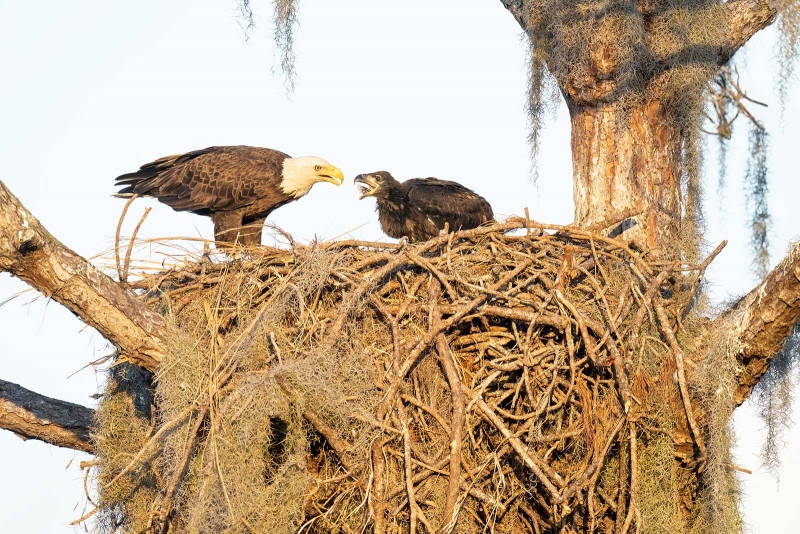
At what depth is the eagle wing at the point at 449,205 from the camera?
752 cm

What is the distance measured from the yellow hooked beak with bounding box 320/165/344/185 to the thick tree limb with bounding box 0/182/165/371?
2.54 meters

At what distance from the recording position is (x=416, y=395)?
586cm

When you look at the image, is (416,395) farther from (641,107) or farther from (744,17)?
(744,17)

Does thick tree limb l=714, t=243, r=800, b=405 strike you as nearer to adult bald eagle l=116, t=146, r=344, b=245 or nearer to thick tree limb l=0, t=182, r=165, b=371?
thick tree limb l=0, t=182, r=165, b=371

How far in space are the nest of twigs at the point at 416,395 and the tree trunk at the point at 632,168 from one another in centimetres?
76

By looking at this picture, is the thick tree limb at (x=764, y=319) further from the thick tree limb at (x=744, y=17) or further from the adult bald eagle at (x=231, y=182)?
the adult bald eagle at (x=231, y=182)

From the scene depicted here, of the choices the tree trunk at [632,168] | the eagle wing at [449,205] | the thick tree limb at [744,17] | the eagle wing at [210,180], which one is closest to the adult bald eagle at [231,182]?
the eagle wing at [210,180]

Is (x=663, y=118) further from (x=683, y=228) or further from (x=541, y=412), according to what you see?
(x=541, y=412)

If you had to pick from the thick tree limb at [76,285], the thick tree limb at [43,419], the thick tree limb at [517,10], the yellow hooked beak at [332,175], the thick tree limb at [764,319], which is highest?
the thick tree limb at [517,10]

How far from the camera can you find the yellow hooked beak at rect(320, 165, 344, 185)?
802 cm

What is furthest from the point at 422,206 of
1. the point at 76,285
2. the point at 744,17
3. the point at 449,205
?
the point at 76,285

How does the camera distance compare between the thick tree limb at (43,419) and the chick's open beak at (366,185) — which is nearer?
the thick tree limb at (43,419)

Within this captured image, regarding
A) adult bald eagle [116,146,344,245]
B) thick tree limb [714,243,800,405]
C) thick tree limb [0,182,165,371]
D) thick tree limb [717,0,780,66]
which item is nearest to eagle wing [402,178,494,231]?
adult bald eagle [116,146,344,245]

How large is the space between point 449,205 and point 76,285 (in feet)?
9.87
